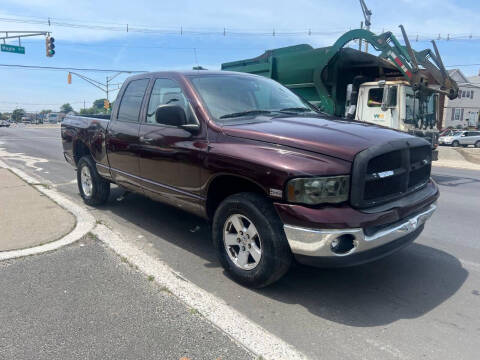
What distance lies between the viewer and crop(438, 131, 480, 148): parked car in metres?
34.2

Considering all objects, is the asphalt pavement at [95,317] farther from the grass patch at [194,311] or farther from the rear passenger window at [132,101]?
the rear passenger window at [132,101]

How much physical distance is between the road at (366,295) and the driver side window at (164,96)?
4.97ft

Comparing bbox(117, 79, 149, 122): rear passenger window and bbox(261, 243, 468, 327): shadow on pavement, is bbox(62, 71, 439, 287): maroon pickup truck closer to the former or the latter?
bbox(117, 79, 149, 122): rear passenger window

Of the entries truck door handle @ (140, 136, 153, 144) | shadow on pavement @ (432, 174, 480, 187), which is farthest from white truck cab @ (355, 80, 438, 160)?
truck door handle @ (140, 136, 153, 144)

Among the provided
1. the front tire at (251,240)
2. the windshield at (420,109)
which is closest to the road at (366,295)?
the front tire at (251,240)

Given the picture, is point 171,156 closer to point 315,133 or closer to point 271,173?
point 271,173

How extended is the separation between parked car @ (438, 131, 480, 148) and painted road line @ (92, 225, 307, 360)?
120 ft

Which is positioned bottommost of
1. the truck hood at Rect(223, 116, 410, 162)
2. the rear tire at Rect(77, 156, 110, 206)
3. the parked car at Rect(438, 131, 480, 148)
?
the parked car at Rect(438, 131, 480, 148)

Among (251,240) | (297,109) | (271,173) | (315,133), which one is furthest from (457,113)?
(271,173)

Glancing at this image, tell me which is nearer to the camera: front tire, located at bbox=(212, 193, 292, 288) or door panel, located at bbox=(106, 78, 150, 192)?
front tire, located at bbox=(212, 193, 292, 288)

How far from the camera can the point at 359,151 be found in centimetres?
297

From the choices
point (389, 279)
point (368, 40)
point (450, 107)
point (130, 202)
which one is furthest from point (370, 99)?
point (450, 107)

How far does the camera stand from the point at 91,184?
6141 millimetres

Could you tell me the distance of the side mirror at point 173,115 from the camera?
379 cm
